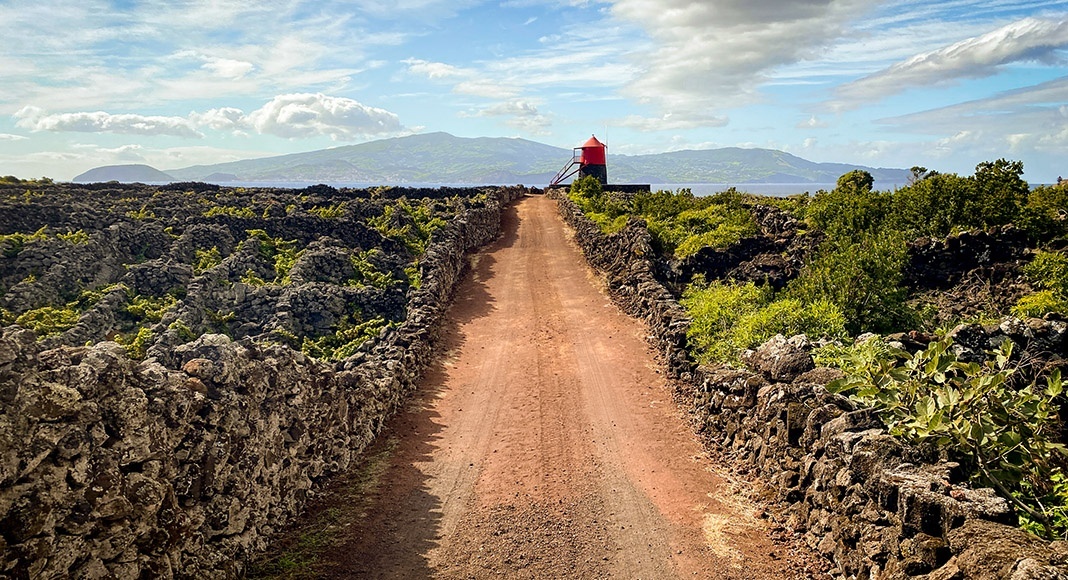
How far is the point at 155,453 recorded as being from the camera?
25.2ft

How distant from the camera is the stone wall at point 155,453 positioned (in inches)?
245

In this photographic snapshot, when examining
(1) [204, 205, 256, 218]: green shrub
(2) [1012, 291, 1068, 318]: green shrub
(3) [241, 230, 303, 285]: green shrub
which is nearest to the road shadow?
(2) [1012, 291, 1068, 318]: green shrub

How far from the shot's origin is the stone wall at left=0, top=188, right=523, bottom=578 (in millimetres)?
6219

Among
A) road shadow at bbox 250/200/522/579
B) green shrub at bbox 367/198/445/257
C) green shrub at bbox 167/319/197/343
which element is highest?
green shrub at bbox 367/198/445/257

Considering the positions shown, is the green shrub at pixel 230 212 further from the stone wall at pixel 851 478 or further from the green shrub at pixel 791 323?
the green shrub at pixel 791 323

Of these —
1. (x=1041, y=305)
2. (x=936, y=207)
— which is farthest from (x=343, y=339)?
(x=936, y=207)

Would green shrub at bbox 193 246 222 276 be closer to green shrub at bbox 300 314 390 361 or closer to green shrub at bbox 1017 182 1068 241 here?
green shrub at bbox 300 314 390 361

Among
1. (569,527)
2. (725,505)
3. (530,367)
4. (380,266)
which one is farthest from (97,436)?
(380,266)

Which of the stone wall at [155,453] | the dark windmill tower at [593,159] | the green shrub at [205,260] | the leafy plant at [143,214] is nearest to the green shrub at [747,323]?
the stone wall at [155,453]

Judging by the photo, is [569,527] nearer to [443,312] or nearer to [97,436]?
[97,436]

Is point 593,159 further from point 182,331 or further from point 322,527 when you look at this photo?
point 322,527

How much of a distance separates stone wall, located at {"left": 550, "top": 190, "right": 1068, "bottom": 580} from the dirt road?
896 mm

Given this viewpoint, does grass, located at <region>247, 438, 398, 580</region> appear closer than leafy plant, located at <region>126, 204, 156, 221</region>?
Yes

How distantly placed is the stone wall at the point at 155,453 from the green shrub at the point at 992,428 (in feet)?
31.5
